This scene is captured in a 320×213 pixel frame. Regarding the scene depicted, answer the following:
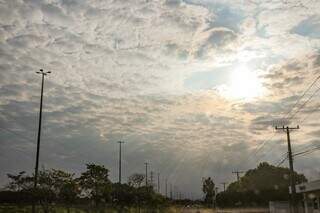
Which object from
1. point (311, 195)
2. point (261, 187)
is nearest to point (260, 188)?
point (261, 187)

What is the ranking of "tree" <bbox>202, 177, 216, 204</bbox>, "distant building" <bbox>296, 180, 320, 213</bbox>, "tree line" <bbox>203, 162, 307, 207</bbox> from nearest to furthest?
"distant building" <bbox>296, 180, 320, 213</bbox>, "tree line" <bbox>203, 162, 307, 207</bbox>, "tree" <bbox>202, 177, 216, 204</bbox>

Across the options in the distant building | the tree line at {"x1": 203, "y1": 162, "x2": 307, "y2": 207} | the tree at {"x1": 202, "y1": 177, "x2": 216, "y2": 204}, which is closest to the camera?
the distant building

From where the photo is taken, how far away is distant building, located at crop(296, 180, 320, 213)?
140 feet

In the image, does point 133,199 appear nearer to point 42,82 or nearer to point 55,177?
point 55,177

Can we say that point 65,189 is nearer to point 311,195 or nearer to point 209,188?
point 311,195

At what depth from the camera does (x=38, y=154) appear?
1335 inches

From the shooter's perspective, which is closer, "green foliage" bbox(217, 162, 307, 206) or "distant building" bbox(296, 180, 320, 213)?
"distant building" bbox(296, 180, 320, 213)

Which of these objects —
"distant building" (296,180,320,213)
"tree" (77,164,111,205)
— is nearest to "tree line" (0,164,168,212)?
"tree" (77,164,111,205)

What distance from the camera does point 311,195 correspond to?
47125 millimetres

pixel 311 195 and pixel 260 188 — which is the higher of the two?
pixel 260 188

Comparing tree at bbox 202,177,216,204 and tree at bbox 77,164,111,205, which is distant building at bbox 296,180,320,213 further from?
tree at bbox 202,177,216,204

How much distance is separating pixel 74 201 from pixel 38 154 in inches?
836

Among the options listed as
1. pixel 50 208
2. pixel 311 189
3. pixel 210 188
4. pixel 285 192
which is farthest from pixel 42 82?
pixel 210 188

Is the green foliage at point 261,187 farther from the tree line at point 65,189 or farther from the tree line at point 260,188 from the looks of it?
the tree line at point 65,189
